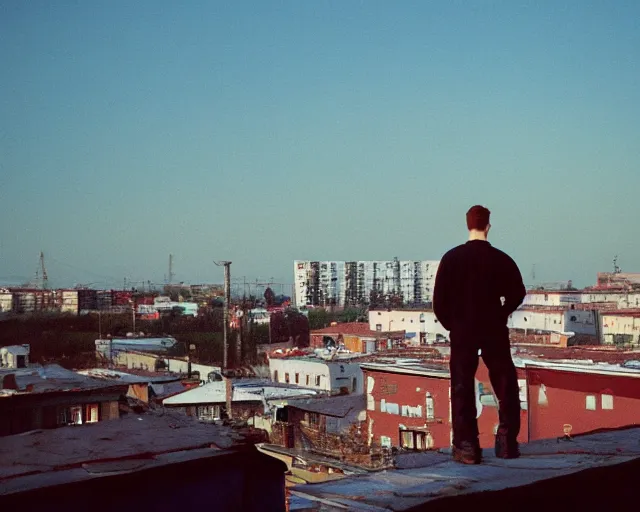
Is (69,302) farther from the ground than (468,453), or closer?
farther from the ground

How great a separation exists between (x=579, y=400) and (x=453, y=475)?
13.7 meters

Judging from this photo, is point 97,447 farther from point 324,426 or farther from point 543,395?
point 324,426

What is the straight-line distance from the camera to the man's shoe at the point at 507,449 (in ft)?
13.1

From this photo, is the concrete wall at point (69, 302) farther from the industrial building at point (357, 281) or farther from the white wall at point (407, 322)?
the white wall at point (407, 322)

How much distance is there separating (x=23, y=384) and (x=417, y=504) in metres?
17.8

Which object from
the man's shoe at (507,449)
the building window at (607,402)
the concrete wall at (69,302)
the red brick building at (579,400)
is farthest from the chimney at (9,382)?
the concrete wall at (69,302)

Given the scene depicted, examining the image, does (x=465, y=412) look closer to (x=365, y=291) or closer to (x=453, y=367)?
(x=453, y=367)

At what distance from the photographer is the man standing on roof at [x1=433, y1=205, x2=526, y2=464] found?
4059 millimetres

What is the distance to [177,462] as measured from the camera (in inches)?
116

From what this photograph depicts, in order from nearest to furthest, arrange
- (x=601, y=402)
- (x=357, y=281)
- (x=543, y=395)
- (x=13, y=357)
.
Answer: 1. (x=601, y=402)
2. (x=543, y=395)
3. (x=13, y=357)
4. (x=357, y=281)

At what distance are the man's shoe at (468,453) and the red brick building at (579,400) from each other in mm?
12132

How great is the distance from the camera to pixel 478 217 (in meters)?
4.18

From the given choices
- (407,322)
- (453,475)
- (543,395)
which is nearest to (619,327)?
(407,322)

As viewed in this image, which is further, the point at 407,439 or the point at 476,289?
the point at 407,439
